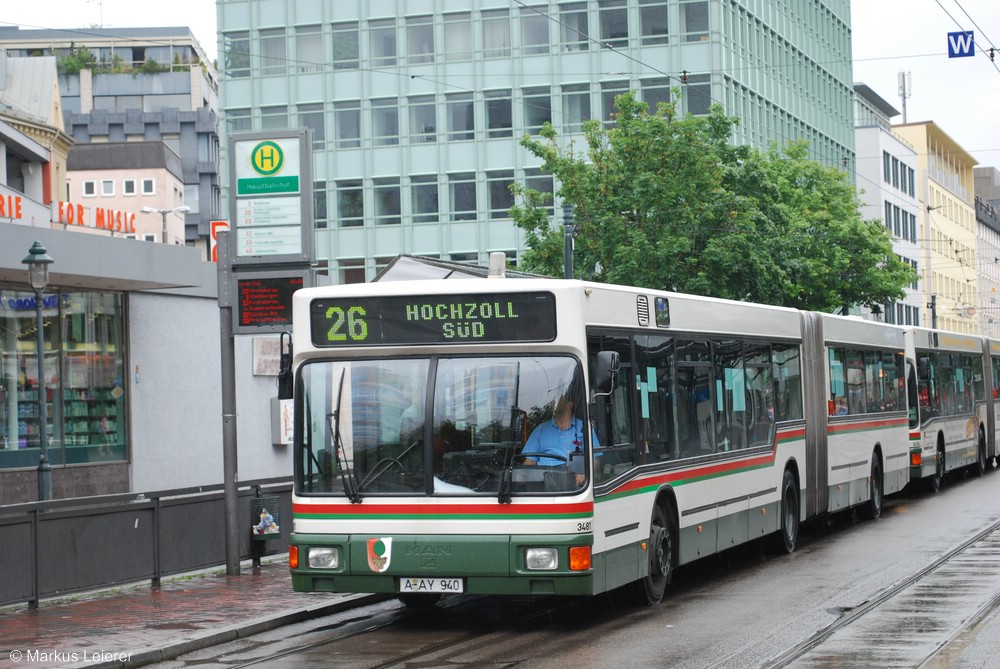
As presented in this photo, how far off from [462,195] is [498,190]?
1461 mm

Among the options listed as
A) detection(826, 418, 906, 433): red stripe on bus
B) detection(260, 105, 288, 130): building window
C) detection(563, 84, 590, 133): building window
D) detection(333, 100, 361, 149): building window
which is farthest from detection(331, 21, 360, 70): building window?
detection(826, 418, 906, 433): red stripe on bus

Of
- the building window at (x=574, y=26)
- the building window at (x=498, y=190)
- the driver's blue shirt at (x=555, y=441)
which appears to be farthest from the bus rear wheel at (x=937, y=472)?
the building window at (x=574, y=26)

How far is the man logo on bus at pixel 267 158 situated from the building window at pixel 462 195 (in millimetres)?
43313

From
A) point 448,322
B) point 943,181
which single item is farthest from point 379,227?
point 943,181

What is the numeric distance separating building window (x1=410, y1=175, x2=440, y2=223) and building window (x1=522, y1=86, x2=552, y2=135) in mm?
4383

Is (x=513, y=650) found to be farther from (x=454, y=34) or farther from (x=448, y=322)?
(x=454, y=34)

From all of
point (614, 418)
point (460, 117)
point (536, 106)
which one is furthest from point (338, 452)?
point (460, 117)

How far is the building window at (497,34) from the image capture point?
197ft

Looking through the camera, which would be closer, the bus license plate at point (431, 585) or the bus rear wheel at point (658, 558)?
the bus license plate at point (431, 585)

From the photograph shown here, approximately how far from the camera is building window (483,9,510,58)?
5991 centimetres

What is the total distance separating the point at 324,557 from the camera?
12.1m

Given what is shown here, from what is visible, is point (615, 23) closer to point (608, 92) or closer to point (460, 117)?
point (608, 92)

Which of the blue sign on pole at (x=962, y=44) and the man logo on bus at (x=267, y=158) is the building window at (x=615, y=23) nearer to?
the blue sign on pole at (x=962, y=44)

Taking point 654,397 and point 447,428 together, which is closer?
point 447,428
